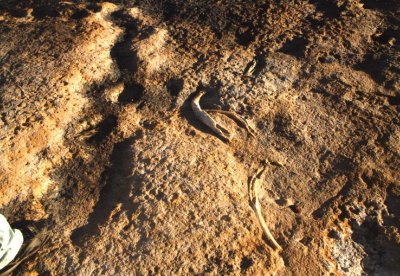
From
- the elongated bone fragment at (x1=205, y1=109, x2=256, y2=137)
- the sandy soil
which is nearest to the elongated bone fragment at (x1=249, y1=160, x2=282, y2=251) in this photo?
the sandy soil

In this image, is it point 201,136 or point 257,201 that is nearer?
point 257,201

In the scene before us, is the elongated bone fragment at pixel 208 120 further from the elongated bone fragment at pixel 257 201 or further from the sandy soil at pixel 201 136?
the elongated bone fragment at pixel 257 201

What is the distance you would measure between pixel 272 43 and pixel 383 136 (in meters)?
0.98

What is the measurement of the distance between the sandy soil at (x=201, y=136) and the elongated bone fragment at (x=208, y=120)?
4 cm

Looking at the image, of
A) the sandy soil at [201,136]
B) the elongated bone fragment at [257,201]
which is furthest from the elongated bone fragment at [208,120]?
the elongated bone fragment at [257,201]

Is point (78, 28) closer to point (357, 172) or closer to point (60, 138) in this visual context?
point (60, 138)

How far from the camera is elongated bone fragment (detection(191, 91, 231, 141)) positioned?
2381mm

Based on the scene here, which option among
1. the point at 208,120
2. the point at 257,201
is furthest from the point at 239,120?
the point at 257,201

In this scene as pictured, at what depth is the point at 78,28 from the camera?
120 inches

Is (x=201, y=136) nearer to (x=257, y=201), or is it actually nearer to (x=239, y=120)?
(x=239, y=120)

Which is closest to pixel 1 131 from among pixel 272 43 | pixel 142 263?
pixel 142 263

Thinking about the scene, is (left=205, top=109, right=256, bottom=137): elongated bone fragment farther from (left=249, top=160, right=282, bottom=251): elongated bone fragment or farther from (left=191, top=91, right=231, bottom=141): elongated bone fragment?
(left=249, top=160, right=282, bottom=251): elongated bone fragment

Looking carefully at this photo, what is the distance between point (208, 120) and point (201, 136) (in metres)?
0.12

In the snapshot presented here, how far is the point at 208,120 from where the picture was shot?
244cm
